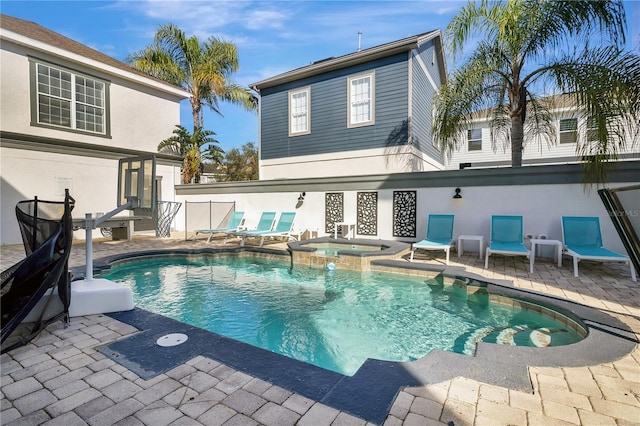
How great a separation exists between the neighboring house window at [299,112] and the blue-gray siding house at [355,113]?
0.13 ft

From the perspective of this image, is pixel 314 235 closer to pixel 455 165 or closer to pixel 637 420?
pixel 637 420

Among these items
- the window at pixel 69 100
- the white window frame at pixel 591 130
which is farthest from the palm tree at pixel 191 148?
the white window frame at pixel 591 130

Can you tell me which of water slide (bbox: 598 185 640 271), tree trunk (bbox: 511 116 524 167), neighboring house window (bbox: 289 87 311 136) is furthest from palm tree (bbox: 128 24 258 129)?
water slide (bbox: 598 185 640 271)

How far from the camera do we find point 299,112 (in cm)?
1366

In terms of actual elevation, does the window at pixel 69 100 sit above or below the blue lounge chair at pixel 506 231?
above

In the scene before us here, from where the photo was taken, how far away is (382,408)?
2066mm

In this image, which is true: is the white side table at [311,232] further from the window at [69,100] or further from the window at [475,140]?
the window at [475,140]

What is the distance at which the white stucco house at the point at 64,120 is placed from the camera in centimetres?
1006

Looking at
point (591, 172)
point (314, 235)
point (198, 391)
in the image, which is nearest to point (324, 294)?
point (198, 391)

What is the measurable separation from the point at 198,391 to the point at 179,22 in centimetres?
1901

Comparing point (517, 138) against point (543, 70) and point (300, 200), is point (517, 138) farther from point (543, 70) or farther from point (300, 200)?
point (300, 200)

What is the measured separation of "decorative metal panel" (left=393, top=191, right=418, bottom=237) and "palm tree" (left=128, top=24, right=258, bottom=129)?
1140 cm

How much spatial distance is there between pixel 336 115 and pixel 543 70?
6.85 meters

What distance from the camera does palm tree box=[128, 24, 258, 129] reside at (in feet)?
54.7
